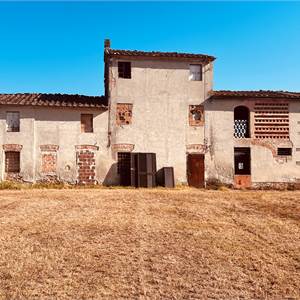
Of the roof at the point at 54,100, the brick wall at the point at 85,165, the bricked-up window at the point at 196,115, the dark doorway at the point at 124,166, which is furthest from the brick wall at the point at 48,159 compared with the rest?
the bricked-up window at the point at 196,115

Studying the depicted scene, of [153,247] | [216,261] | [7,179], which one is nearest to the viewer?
[216,261]

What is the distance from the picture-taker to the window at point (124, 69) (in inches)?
810

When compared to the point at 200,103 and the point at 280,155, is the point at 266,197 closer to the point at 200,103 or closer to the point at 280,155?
the point at 280,155

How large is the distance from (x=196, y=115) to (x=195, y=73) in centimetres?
261

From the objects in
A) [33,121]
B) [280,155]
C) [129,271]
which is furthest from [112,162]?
[129,271]

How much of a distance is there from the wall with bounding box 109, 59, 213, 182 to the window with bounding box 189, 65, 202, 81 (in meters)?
0.34

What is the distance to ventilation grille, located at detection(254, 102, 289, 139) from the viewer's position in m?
20.9

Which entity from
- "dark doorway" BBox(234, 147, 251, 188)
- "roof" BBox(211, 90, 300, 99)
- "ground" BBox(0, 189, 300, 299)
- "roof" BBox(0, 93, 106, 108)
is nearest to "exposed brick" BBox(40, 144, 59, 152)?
"roof" BBox(0, 93, 106, 108)

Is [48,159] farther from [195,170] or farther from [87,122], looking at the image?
[195,170]

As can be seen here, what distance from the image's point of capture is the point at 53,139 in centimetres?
1953

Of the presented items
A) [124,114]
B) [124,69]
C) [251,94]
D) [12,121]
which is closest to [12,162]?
[12,121]

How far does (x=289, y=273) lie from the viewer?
706 cm

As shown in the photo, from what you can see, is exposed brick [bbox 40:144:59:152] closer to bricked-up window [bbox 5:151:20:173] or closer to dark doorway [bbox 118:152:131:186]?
bricked-up window [bbox 5:151:20:173]

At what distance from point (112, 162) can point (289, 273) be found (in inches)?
544
